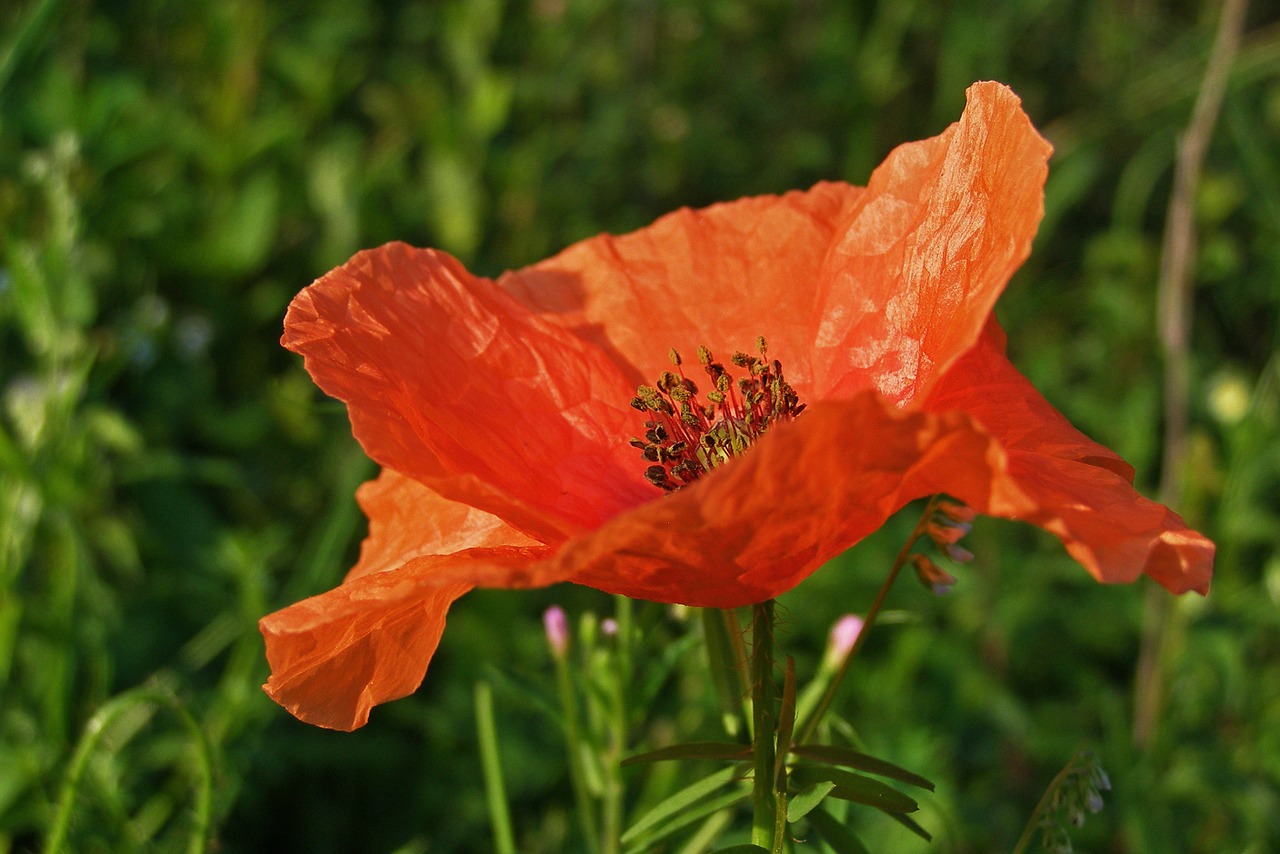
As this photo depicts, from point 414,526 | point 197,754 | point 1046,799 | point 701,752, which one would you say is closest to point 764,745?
point 701,752

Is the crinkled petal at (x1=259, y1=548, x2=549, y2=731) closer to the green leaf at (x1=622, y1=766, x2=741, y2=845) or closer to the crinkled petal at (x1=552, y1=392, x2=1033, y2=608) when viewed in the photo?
the crinkled petal at (x1=552, y1=392, x2=1033, y2=608)

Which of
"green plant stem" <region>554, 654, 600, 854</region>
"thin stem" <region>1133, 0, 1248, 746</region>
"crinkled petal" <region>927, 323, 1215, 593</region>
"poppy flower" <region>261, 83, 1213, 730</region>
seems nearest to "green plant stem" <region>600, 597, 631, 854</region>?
"green plant stem" <region>554, 654, 600, 854</region>

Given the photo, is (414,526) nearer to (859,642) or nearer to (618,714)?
(618,714)

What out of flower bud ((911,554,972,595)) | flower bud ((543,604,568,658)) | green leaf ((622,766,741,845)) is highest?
flower bud ((911,554,972,595))

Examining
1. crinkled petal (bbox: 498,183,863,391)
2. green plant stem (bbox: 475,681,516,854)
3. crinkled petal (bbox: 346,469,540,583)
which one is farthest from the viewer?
crinkled petal (bbox: 498,183,863,391)

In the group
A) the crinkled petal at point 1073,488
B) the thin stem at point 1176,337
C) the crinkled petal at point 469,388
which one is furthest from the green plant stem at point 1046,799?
the thin stem at point 1176,337

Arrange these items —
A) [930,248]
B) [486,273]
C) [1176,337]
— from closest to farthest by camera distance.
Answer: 1. [930,248]
2. [1176,337]
3. [486,273]

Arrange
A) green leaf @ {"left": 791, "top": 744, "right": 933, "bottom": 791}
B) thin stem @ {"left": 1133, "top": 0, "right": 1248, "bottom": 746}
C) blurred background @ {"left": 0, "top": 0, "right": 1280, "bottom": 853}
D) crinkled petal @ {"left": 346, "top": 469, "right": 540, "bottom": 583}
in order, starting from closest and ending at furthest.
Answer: green leaf @ {"left": 791, "top": 744, "right": 933, "bottom": 791}, crinkled petal @ {"left": 346, "top": 469, "right": 540, "bottom": 583}, blurred background @ {"left": 0, "top": 0, "right": 1280, "bottom": 853}, thin stem @ {"left": 1133, "top": 0, "right": 1248, "bottom": 746}
